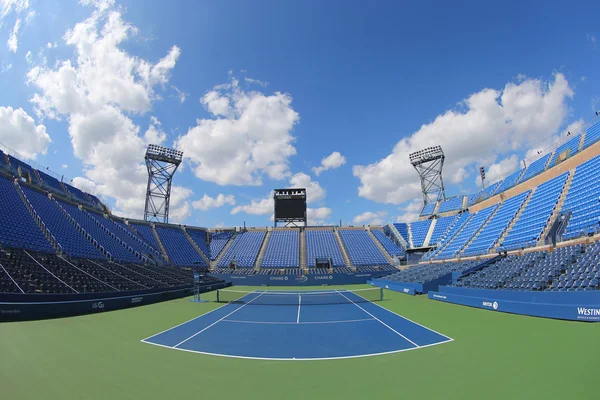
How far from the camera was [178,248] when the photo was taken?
4734 cm

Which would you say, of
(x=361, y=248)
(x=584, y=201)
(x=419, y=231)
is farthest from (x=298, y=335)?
(x=419, y=231)

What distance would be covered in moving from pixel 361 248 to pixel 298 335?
133 ft

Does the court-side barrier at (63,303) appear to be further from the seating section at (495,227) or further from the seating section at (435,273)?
the seating section at (495,227)

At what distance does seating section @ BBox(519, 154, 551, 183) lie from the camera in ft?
107

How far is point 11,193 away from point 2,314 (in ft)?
60.5

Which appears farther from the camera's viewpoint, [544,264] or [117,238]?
[117,238]

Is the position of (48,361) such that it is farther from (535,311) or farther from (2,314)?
(535,311)

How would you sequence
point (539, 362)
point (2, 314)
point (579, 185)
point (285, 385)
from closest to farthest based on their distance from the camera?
point (285, 385), point (539, 362), point (2, 314), point (579, 185)

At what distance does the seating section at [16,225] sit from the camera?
21.4 m

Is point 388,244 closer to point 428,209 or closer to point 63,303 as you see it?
point 428,209

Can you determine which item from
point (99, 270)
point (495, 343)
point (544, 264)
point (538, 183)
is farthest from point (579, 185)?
point (99, 270)

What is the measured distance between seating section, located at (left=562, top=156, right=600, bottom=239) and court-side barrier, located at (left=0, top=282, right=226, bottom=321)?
32198 millimetres

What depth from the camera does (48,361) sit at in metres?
7.88

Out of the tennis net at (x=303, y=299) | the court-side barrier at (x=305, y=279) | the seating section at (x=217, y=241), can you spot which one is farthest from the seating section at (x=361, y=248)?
the seating section at (x=217, y=241)
